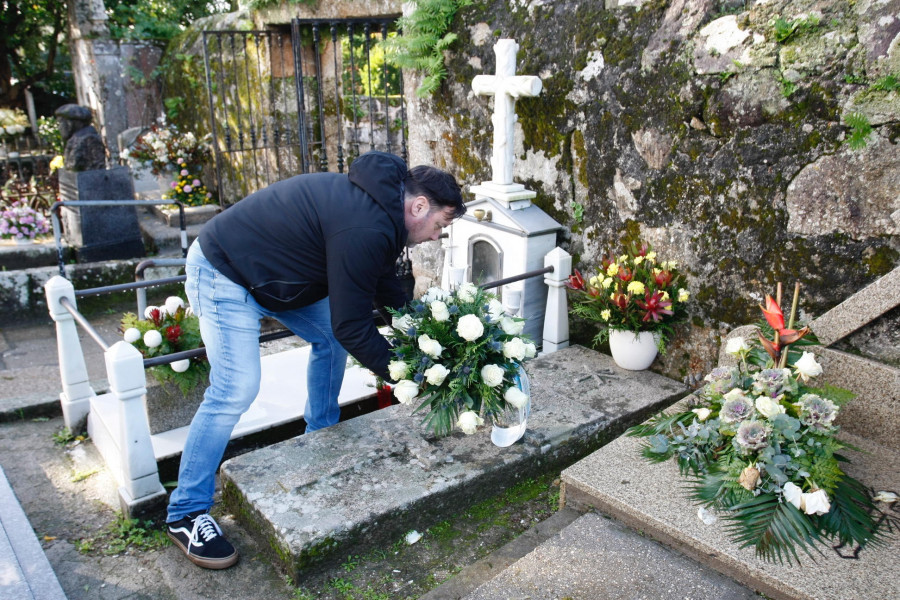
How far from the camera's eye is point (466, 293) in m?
2.90

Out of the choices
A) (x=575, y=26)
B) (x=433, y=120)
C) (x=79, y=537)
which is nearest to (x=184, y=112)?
(x=433, y=120)

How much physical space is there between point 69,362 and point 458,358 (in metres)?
2.36

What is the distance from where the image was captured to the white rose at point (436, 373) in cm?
264

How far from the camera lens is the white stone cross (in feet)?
13.4

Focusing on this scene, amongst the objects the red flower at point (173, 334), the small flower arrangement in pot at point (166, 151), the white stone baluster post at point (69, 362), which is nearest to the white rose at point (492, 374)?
the red flower at point (173, 334)

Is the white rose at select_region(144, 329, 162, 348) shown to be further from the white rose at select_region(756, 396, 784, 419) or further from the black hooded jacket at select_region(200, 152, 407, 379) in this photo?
the white rose at select_region(756, 396, 784, 419)

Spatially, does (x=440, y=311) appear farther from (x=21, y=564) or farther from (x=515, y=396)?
(x=21, y=564)

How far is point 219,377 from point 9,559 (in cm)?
96

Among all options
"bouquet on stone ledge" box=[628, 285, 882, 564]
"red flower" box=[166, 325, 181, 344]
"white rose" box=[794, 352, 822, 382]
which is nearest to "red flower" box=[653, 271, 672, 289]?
"bouquet on stone ledge" box=[628, 285, 882, 564]

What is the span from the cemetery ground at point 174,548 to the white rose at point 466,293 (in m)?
0.88

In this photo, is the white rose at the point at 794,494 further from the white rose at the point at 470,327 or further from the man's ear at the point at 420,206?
the man's ear at the point at 420,206

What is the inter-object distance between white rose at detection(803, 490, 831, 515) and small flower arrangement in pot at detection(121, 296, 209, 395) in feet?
9.09

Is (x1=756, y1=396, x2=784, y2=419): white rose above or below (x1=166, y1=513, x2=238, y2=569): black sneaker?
above

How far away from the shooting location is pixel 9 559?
2439 millimetres
